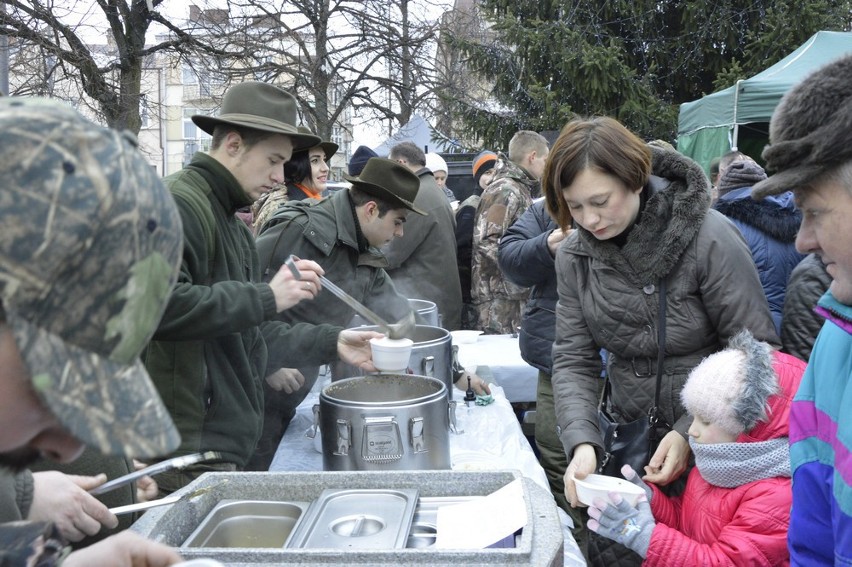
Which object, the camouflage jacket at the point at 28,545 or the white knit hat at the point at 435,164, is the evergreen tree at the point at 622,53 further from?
the camouflage jacket at the point at 28,545

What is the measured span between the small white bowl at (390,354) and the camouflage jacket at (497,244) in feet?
7.68

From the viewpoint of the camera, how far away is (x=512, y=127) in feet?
39.9

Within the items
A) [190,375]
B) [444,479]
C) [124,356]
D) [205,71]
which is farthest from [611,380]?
[205,71]

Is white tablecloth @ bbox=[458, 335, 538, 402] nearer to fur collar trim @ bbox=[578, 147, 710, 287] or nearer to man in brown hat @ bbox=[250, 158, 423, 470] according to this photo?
man in brown hat @ bbox=[250, 158, 423, 470]

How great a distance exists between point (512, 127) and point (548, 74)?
3.35 feet

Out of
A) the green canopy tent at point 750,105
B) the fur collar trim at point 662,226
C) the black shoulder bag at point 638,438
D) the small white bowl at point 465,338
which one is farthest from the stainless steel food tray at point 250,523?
the green canopy tent at point 750,105

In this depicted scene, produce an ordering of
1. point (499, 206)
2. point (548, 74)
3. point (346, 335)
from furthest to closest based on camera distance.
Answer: point (548, 74) < point (499, 206) < point (346, 335)

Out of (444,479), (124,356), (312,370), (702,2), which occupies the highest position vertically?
(702,2)

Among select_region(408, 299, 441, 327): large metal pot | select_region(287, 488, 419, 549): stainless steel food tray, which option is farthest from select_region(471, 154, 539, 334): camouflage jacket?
select_region(287, 488, 419, 549): stainless steel food tray

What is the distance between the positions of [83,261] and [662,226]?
180 centimetres

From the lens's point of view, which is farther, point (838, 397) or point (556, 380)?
point (556, 380)

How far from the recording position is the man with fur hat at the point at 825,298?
45.4 inches

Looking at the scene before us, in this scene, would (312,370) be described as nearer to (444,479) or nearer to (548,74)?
(444,479)

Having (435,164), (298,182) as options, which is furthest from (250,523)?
(435,164)
